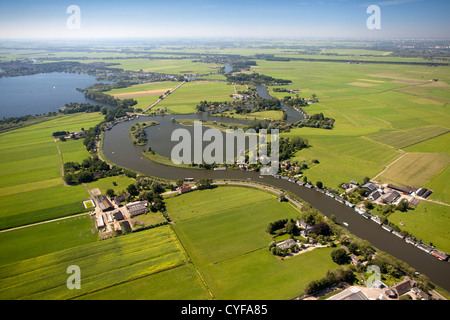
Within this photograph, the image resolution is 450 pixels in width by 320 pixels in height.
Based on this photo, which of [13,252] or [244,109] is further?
[244,109]

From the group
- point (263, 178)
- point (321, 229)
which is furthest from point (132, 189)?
point (321, 229)

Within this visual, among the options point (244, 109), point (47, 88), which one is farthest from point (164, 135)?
point (47, 88)

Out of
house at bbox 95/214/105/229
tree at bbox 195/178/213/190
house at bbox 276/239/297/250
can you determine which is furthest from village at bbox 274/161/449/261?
house at bbox 95/214/105/229

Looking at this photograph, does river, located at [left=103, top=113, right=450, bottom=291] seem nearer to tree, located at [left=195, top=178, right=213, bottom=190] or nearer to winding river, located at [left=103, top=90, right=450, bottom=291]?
winding river, located at [left=103, top=90, right=450, bottom=291]

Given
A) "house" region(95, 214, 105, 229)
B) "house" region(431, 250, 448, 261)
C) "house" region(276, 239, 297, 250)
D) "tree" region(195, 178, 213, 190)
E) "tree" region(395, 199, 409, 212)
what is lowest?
"house" region(431, 250, 448, 261)
